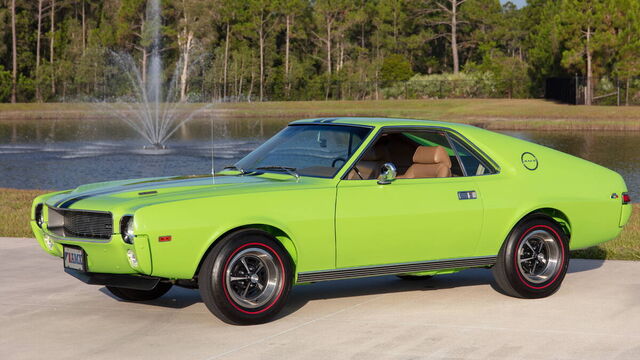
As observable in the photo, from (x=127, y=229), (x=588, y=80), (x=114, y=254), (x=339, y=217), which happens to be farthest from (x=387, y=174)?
(x=588, y=80)

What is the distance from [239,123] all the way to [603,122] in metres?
22.2

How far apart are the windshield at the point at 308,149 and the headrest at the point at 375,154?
21 centimetres

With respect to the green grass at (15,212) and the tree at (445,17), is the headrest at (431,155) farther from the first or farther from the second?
the tree at (445,17)

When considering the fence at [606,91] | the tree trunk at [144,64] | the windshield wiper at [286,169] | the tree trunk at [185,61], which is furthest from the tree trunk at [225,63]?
the windshield wiper at [286,169]

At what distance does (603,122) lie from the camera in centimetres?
5112

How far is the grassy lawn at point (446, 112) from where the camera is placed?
52375 millimetres

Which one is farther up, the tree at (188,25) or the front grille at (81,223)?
the tree at (188,25)

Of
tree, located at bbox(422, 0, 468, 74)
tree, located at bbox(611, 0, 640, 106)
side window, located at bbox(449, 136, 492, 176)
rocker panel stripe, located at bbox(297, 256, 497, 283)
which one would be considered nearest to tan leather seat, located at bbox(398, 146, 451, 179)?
side window, located at bbox(449, 136, 492, 176)

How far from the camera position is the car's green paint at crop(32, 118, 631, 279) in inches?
272

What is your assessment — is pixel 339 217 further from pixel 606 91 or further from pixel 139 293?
pixel 606 91

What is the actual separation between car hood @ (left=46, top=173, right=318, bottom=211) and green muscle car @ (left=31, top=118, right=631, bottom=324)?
0.01 meters

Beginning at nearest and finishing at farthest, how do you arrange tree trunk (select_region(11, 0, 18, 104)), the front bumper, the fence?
1. the front bumper
2. the fence
3. tree trunk (select_region(11, 0, 18, 104))

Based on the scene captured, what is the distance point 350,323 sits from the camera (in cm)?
736

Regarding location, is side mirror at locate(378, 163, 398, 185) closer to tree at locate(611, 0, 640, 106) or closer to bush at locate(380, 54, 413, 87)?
tree at locate(611, 0, 640, 106)
